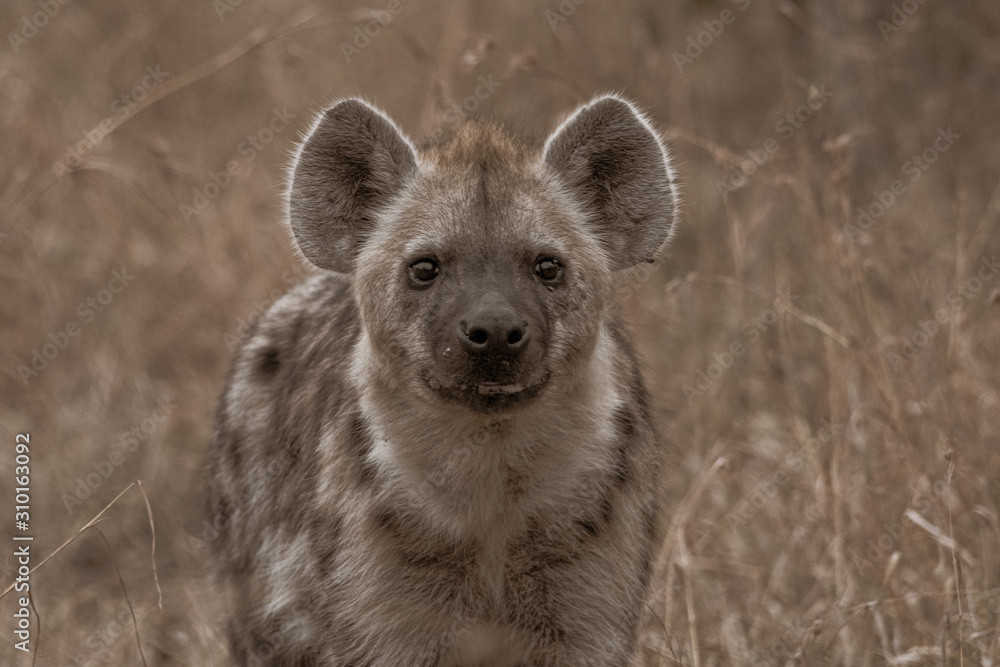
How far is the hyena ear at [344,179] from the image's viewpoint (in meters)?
2.85

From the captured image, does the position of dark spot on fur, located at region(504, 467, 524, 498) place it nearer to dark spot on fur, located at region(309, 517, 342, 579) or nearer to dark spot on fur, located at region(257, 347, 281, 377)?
dark spot on fur, located at region(309, 517, 342, 579)

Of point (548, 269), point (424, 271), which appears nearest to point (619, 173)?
point (548, 269)

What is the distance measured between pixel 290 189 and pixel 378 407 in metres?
0.56

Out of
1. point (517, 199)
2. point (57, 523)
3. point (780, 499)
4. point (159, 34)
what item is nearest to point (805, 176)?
point (780, 499)

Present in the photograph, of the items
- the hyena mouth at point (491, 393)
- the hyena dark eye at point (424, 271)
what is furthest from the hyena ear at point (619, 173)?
the hyena mouth at point (491, 393)

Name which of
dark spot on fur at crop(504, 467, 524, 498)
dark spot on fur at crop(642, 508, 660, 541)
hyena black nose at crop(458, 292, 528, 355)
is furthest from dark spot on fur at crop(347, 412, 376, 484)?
dark spot on fur at crop(642, 508, 660, 541)

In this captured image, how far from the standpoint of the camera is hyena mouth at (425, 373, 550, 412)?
2.48m

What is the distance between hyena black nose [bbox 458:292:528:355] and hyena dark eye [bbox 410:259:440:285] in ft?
0.74

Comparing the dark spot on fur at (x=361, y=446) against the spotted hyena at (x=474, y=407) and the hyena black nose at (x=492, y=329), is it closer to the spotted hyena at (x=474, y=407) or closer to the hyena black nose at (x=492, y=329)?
the spotted hyena at (x=474, y=407)

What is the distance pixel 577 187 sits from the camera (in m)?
2.95

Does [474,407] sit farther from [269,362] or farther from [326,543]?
[269,362]

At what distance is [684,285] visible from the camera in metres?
3.51

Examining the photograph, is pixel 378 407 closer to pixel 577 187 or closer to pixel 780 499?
pixel 577 187

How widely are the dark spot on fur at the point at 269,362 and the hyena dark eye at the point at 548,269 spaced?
1122mm
